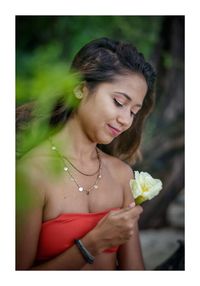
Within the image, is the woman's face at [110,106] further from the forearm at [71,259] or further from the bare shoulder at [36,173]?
the forearm at [71,259]

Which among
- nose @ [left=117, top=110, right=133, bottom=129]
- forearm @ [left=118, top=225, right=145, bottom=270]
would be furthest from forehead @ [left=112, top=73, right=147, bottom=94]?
forearm @ [left=118, top=225, right=145, bottom=270]

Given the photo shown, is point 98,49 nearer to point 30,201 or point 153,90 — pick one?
point 153,90

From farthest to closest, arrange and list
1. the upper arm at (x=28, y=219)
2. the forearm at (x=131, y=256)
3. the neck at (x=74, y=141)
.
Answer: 1. the forearm at (x=131, y=256)
2. the neck at (x=74, y=141)
3. the upper arm at (x=28, y=219)

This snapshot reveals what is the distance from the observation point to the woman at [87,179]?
1.82 metres

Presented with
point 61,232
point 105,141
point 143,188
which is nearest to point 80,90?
point 105,141

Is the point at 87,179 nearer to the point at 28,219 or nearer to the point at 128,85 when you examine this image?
the point at 28,219

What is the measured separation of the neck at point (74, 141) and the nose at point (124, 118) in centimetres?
16

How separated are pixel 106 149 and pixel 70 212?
0.35m

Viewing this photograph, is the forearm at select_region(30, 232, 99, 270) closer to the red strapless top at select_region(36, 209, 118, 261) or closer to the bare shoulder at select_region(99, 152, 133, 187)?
the red strapless top at select_region(36, 209, 118, 261)

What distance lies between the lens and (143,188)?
1878 millimetres

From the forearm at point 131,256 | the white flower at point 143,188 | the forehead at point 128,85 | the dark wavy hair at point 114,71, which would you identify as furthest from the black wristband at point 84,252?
the forehead at point 128,85

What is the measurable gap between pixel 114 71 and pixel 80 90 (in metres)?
0.18
